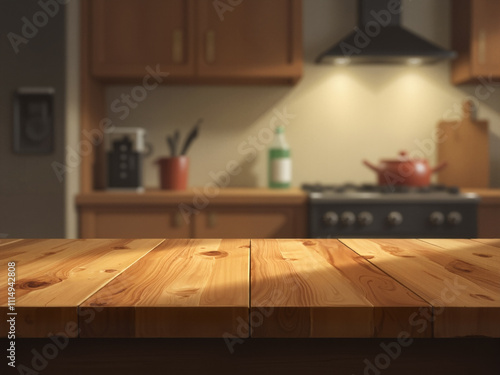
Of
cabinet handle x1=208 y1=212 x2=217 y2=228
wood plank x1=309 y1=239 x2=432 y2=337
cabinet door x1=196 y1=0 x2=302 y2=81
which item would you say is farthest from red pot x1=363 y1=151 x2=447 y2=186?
wood plank x1=309 y1=239 x2=432 y2=337

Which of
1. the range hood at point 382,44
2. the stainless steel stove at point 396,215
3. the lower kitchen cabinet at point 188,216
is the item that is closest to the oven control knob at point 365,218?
the stainless steel stove at point 396,215

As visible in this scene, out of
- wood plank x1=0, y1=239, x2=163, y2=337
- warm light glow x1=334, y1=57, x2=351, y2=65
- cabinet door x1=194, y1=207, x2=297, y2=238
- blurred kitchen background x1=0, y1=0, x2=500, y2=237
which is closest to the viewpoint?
→ wood plank x1=0, y1=239, x2=163, y2=337

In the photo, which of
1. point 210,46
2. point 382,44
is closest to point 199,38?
point 210,46

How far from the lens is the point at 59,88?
7.66 ft

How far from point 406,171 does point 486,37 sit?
2.77 feet

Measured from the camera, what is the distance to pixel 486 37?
2.71m

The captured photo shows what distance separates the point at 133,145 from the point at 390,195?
1.31 m

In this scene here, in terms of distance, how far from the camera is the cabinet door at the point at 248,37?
2.62 meters

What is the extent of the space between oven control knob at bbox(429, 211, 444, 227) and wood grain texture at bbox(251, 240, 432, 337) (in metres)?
1.69

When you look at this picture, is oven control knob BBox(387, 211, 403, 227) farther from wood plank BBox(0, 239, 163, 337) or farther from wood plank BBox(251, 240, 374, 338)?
wood plank BBox(251, 240, 374, 338)

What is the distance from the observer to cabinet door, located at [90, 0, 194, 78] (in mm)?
2592

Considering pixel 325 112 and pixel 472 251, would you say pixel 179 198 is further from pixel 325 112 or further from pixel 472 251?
pixel 472 251

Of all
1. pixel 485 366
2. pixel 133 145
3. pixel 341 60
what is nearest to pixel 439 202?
pixel 341 60

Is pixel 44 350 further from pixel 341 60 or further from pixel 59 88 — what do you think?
pixel 341 60
